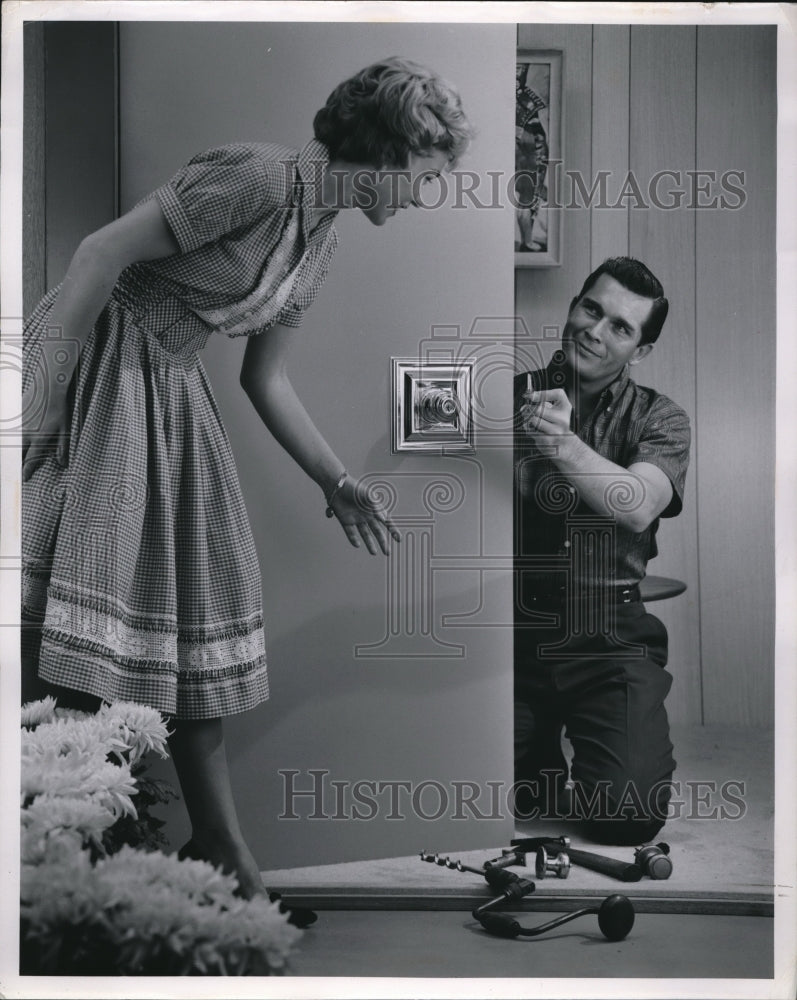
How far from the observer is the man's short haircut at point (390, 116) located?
1.61 meters

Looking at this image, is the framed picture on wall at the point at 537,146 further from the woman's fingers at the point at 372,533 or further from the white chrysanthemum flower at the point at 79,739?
the white chrysanthemum flower at the point at 79,739

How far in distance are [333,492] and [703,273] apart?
720mm

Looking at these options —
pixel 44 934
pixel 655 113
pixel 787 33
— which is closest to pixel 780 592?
pixel 655 113

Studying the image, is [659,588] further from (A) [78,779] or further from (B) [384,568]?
(A) [78,779]

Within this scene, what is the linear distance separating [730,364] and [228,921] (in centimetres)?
116

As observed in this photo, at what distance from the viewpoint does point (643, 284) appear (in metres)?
1.68

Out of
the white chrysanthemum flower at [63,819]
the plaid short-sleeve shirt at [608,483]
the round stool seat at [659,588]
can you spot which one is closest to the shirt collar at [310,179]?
the plaid short-sleeve shirt at [608,483]

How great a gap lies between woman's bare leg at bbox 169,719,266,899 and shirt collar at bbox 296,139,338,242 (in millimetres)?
828

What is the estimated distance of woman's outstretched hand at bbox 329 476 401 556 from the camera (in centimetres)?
168

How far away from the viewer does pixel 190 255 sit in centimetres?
158

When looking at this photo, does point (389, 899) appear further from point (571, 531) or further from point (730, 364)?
point (730, 364)

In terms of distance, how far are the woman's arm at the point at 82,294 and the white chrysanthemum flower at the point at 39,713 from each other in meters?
0.37

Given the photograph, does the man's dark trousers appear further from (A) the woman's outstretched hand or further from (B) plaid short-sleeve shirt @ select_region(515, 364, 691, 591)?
(A) the woman's outstretched hand

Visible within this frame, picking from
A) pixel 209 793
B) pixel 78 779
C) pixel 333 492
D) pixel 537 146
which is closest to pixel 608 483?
pixel 333 492
